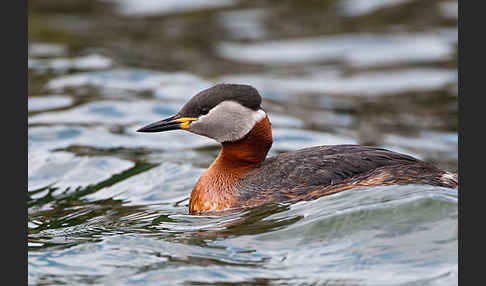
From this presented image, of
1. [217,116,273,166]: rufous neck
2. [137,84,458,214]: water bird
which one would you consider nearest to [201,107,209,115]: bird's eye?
[137,84,458,214]: water bird

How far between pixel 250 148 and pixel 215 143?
4151mm

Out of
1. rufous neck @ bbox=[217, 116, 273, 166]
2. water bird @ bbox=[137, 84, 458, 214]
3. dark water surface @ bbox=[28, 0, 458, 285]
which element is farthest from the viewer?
rufous neck @ bbox=[217, 116, 273, 166]

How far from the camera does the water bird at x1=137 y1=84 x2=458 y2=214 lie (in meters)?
7.89

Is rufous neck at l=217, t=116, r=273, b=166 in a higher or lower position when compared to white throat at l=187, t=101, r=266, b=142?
lower

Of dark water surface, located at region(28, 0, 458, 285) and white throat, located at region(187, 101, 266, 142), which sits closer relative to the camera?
dark water surface, located at region(28, 0, 458, 285)

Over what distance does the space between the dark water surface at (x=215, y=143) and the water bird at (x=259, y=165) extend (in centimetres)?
28

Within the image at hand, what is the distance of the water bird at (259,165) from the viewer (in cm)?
789

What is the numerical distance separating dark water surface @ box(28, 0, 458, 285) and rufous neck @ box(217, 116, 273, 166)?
0.83 metres

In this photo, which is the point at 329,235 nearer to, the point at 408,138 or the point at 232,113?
the point at 232,113

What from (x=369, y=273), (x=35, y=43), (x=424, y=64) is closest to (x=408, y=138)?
(x=424, y=64)

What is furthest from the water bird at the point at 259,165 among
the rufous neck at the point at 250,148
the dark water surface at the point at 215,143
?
the dark water surface at the point at 215,143

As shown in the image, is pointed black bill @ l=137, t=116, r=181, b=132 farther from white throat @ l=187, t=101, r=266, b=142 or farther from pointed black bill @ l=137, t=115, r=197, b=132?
white throat @ l=187, t=101, r=266, b=142

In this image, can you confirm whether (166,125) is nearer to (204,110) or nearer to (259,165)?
(204,110)

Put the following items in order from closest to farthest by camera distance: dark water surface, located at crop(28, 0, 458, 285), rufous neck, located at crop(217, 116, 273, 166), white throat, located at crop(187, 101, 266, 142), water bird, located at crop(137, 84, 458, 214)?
dark water surface, located at crop(28, 0, 458, 285) < water bird, located at crop(137, 84, 458, 214) < white throat, located at crop(187, 101, 266, 142) < rufous neck, located at crop(217, 116, 273, 166)
